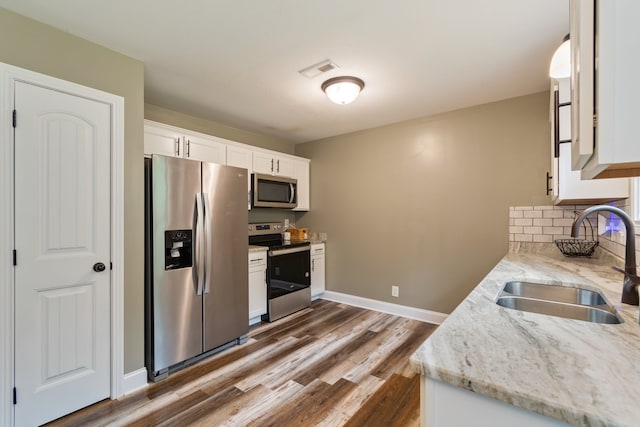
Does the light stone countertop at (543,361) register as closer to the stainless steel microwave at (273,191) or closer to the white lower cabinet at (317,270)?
the stainless steel microwave at (273,191)

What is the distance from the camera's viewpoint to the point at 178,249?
2373 mm

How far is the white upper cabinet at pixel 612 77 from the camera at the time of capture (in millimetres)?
551

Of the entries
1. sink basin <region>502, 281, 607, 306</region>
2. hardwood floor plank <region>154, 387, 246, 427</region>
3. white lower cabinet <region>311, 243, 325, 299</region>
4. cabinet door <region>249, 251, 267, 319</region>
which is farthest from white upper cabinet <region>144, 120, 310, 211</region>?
sink basin <region>502, 281, 607, 306</region>

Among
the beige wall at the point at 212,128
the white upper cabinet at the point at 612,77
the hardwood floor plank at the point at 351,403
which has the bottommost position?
the hardwood floor plank at the point at 351,403

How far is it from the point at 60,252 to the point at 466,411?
229 cm

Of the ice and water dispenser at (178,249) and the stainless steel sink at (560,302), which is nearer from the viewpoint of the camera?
the stainless steel sink at (560,302)

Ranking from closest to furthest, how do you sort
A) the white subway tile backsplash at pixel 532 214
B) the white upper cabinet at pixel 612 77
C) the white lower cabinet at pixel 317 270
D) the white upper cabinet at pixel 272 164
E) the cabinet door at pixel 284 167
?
the white upper cabinet at pixel 612 77, the white subway tile backsplash at pixel 532 214, the white upper cabinet at pixel 272 164, the cabinet door at pixel 284 167, the white lower cabinet at pixel 317 270

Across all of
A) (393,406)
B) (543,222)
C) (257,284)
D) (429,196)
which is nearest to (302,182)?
(257,284)

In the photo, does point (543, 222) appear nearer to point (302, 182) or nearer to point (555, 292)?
point (555, 292)

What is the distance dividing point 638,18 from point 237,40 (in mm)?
1968

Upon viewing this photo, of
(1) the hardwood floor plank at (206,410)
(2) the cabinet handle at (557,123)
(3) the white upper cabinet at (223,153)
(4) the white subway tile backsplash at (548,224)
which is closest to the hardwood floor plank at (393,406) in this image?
(1) the hardwood floor plank at (206,410)

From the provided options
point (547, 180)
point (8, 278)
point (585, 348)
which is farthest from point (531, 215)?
point (8, 278)

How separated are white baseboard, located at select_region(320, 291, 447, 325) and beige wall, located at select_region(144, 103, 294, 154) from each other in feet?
7.66

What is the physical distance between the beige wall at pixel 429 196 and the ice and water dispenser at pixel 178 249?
86.6 inches
